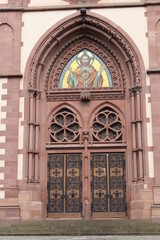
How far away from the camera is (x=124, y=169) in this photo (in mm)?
17953

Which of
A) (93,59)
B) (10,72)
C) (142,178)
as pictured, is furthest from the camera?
(93,59)

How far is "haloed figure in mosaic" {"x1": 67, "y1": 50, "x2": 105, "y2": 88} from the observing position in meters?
19.1

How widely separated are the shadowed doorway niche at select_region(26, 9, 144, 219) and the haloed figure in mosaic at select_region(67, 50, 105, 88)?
4cm

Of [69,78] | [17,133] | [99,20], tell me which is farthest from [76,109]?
[99,20]

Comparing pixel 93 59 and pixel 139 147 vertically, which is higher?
pixel 93 59

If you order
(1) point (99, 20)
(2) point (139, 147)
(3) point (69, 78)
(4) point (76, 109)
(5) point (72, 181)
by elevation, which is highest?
(1) point (99, 20)

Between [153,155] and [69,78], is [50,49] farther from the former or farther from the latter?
[153,155]

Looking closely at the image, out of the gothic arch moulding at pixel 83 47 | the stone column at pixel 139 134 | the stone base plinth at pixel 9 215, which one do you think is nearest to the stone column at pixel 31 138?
the gothic arch moulding at pixel 83 47

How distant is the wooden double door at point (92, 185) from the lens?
17.7 metres

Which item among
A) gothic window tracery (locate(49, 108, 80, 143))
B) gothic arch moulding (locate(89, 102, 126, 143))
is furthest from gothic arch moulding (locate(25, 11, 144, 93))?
gothic window tracery (locate(49, 108, 80, 143))

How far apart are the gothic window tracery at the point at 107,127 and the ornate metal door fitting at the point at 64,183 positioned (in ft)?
4.17

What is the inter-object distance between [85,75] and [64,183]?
15.9ft

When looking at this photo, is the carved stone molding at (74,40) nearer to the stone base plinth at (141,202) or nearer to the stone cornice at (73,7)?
the stone cornice at (73,7)

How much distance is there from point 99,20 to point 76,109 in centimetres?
402
